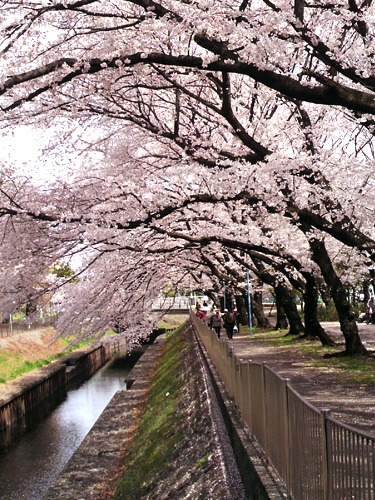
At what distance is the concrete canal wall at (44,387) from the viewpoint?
75.2 ft

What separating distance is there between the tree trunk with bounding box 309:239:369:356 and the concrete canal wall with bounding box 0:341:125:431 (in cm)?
1224

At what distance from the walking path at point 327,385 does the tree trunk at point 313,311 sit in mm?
548

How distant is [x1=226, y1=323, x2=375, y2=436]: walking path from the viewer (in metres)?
8.49

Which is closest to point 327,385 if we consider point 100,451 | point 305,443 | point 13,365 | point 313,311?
point 100,451

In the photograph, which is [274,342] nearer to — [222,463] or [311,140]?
[311,140]

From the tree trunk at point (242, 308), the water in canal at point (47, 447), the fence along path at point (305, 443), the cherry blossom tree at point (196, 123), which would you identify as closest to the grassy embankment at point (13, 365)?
the water in canal at point (47, 447)

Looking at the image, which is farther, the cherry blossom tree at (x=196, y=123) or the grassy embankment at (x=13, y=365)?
the grassy embankment at (x=13, y=365)

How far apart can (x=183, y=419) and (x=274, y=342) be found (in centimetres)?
1080

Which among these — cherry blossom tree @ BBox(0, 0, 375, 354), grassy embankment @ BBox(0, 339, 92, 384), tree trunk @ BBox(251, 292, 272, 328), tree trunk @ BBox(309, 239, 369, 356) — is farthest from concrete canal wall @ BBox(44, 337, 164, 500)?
tree trunk @ BBox(251, 292, 272, 328)

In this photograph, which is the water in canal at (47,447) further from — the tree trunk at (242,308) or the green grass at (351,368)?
the tree trunk at (242,308)

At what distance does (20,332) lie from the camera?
37.0m

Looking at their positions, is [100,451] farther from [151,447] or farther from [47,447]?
[47,447]

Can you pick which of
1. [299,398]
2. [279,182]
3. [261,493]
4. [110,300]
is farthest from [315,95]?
[110,300]

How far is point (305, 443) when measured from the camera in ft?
14.2
